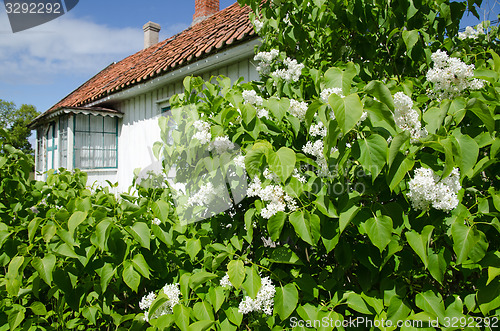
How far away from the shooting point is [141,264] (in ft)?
4.38

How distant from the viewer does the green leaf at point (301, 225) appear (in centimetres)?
108

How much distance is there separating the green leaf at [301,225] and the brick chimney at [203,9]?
32.5 ft

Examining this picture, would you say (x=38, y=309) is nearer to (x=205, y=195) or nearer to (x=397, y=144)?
(x=205, y=195)

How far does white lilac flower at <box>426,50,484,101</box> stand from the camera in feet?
→ 4.13

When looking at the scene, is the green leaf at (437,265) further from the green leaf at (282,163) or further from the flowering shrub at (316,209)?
the green leaf at (282,163)

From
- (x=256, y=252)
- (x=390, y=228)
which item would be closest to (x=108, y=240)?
(x=256, y=252)

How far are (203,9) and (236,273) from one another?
1013 centimetres

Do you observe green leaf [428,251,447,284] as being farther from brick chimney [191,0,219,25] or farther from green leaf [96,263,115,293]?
brick chimney [191,0,219,25]

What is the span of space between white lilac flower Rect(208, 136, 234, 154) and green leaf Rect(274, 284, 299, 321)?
588 mm

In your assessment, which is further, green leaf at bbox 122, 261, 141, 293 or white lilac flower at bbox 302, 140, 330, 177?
green leaf at bbox 122, 261, 141, 293

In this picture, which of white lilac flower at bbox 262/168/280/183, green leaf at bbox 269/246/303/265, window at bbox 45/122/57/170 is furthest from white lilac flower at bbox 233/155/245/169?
window at bbox 45/122/57/170

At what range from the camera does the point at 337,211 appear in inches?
43.4

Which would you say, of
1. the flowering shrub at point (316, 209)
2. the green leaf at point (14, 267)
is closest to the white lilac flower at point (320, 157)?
the flowering shrub at point (316, 209)

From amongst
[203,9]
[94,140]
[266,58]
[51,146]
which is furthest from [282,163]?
[51,146]
